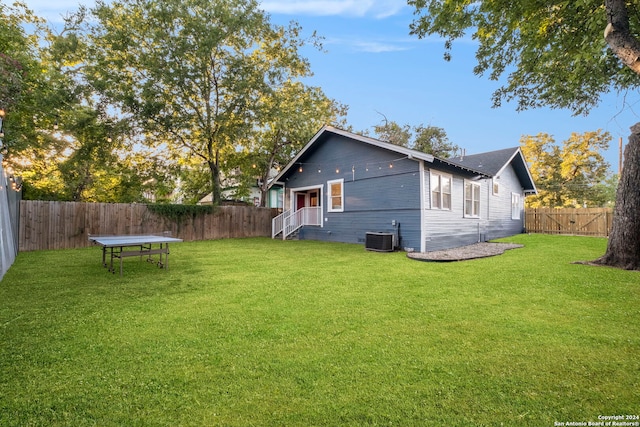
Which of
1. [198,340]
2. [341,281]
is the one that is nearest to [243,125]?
[341,281]

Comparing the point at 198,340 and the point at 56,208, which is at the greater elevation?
the point at 56,208

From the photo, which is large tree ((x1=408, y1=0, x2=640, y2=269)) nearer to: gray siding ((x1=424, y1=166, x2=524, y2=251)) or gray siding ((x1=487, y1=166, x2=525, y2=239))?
gray siding ((x1=424, y1=166, x2=524, y2=251))

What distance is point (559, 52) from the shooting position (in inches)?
226

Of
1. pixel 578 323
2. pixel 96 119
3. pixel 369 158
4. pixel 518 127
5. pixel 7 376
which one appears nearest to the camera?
pixel 7 376

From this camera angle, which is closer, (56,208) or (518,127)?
(56,208)

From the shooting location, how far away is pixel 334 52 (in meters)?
18.3

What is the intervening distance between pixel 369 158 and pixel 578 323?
911cm

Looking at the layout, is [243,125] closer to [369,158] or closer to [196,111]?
[196,111]

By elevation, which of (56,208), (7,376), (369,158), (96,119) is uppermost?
(96,119)

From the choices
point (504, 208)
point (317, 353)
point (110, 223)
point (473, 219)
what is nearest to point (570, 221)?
point (504, 208)

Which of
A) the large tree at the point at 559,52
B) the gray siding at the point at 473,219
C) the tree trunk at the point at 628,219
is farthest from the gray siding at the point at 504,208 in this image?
the tree trunk at the point at 628,219

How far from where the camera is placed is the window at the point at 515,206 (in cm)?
1670

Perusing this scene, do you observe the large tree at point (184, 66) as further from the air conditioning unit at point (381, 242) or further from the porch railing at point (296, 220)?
the air conditioning unit at point (381, 242)

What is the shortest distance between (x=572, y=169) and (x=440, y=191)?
74.9 ft
